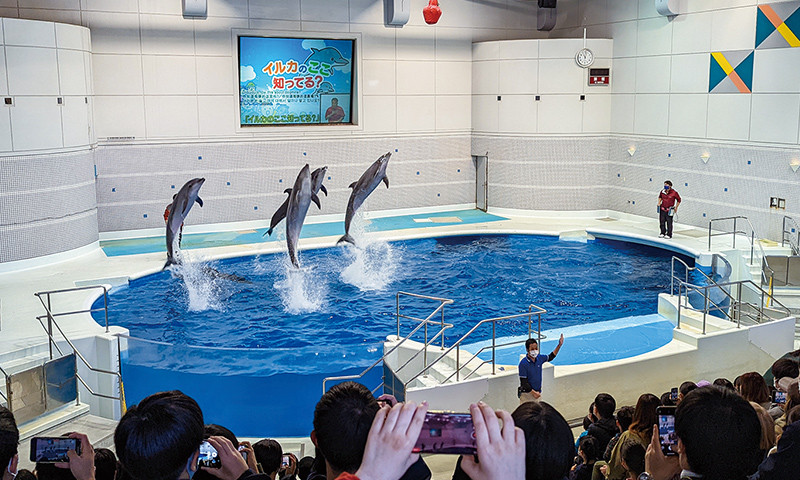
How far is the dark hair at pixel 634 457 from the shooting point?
447 centimetres

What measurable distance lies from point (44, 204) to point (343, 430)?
1436cm

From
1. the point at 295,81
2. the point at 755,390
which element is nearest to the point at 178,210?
the point at 295,81

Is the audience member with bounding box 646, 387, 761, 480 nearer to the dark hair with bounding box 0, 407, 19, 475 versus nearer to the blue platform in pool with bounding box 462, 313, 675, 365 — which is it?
the dark hair with bounding box 0, 407, 19, 475

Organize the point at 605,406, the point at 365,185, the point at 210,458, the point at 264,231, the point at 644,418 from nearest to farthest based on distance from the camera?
1. the point at 210,458
2. the point at 644,418
3. the point at 605,406
4. the point at 365,185
5. the point at 264,231

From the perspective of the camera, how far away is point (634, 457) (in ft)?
14.7

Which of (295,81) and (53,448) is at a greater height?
(295,81)

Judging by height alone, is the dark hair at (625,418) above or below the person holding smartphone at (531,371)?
above

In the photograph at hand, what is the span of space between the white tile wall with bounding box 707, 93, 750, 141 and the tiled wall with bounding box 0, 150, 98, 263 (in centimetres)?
1320

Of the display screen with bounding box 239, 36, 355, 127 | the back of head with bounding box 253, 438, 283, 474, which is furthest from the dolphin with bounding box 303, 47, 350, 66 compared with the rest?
the back of head with bounding box 253, 438, 283, 474

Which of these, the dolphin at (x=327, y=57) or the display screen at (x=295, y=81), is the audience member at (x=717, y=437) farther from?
the dolphin at (x=327, y=57)

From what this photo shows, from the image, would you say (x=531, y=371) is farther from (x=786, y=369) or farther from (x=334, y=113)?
(x=334, y=113)

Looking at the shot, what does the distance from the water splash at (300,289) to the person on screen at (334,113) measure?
17.7ft

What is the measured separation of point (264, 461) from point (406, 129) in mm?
17193

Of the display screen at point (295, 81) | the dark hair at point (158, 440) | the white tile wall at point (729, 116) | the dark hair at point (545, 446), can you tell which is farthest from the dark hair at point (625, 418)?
the display screen at point (295, 81)
